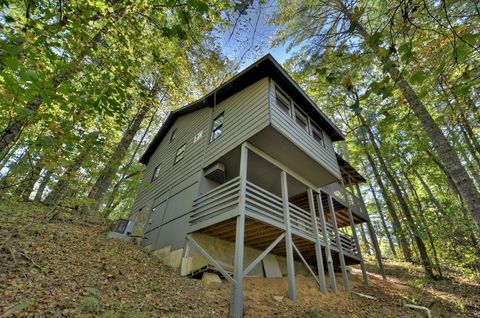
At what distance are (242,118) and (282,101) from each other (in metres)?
1.85

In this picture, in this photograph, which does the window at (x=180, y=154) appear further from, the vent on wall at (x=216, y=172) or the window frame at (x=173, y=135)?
the vent on wall at (x=216, y=172)

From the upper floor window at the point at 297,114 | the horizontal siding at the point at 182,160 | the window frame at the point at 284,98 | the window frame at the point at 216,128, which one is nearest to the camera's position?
the window frame at the point at 284,98

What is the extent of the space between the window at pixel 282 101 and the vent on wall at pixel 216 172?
3297 mm

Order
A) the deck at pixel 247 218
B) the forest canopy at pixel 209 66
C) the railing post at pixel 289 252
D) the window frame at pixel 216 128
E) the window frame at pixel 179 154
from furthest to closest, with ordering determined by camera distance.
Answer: the window frame at pixel 179 154, the window frame at pixel 216 128, the deck at pixel 247 218, the railing post at pixel 289 252, the forest canopy at pixel 209 66

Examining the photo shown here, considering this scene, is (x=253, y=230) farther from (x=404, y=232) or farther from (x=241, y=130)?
(x=404, y=232)

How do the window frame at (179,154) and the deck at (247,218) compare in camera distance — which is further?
the window frame at (179,154)

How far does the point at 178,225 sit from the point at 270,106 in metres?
5.52

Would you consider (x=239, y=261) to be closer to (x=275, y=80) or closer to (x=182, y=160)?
(x=182, y=160)

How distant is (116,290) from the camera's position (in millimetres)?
5152

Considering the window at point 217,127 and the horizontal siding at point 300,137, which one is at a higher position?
the window at point 217,127

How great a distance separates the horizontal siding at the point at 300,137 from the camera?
7858 millimetres

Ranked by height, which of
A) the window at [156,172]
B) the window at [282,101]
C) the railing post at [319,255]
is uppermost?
the window at [282,101]

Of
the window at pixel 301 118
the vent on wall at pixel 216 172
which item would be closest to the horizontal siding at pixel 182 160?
the vent on wall at pixel 216 172

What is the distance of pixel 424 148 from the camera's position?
45.6ft
